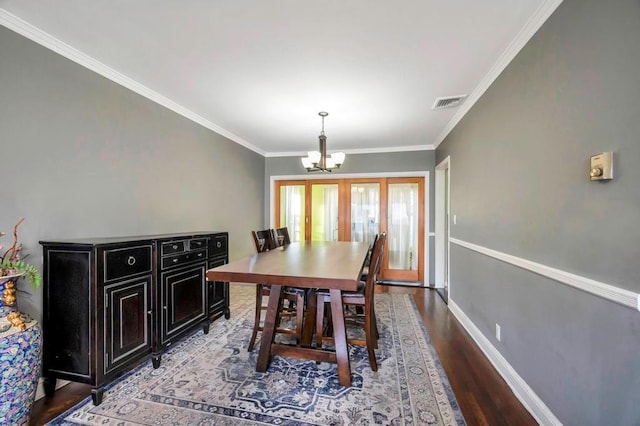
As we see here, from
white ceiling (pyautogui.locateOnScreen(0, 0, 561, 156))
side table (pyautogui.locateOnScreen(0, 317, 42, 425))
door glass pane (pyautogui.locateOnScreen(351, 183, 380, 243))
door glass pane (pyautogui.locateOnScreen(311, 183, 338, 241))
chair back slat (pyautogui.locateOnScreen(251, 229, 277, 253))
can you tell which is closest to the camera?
side table (pyautogui.locateOnScreen(0, 317, 42, 425))

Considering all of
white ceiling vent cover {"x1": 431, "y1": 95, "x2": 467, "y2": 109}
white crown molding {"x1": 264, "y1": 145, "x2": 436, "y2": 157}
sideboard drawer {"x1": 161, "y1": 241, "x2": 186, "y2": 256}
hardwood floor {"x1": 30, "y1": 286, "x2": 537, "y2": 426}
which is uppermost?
white ceiling vent cover {"x1": 431, "y1": 95, "x2": 467, "y2": 109}

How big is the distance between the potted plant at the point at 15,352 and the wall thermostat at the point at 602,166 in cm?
296

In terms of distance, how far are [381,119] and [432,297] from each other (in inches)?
110

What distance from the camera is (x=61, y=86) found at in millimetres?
2098

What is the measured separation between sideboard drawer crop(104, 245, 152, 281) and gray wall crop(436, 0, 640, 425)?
279 cm

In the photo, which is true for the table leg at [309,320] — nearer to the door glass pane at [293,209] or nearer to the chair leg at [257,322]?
the chair leg at [257,322]

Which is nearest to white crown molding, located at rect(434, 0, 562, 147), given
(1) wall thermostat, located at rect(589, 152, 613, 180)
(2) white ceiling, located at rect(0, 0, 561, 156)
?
(2) white ceiling, located at rect(0, 0, 561, 156)

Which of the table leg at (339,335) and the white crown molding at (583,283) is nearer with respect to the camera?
the white crown molding at (583,283)

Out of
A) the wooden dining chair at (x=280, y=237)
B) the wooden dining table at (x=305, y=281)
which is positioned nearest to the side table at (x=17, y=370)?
the wooden dining table at (x=305, y=281)

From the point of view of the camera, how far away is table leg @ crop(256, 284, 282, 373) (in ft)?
7.14

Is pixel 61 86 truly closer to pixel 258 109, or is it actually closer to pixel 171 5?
pixel 171 5

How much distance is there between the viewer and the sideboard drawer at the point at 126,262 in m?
1.93

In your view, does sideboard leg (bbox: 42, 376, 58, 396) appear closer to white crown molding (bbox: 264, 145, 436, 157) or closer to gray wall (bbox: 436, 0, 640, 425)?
gray wall (bbox: 436, 0, 640, 425)

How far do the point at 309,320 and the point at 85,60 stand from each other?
280 cm
